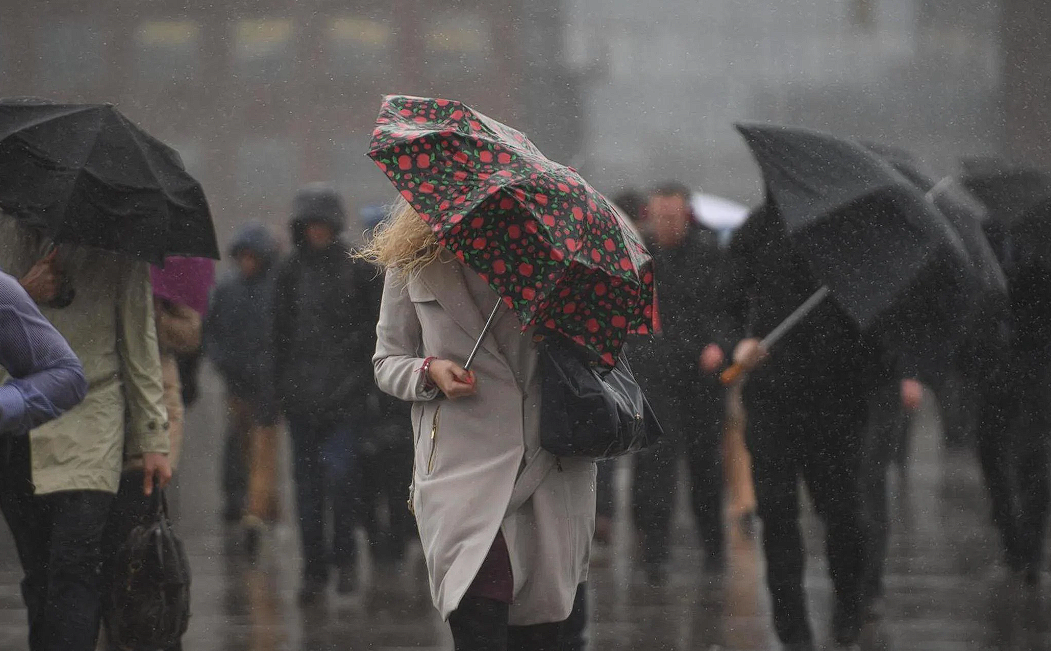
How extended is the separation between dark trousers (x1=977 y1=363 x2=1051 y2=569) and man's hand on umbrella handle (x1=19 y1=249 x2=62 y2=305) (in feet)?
12.2

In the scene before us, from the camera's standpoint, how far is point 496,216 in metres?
3.95

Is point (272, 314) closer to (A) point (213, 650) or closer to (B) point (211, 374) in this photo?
(B) point (211, 374)

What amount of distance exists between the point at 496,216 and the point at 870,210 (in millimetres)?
2029

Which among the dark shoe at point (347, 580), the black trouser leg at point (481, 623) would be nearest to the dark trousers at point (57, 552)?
the dark shoe at point (347, 580)

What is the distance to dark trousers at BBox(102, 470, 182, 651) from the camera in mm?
5320

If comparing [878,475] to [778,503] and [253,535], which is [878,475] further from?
[253,535]

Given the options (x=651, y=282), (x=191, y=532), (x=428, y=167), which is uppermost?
(x=428, y=167)

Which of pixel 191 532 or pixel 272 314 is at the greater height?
pixel 272 314

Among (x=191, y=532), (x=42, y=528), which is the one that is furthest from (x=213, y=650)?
(x=42, y=528)

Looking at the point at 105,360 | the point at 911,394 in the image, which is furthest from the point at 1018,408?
the point at 105,360

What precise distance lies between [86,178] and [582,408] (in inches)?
83.6

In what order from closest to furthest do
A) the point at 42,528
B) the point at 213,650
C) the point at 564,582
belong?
the point at 564,582, the point at 42,528, the point at 213,650

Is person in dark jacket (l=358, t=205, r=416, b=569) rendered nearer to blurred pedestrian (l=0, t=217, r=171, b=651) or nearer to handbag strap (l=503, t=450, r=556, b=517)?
blurred pedestrian (l=0, t=217, r=171, b=651)

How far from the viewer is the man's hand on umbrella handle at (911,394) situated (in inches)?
234
